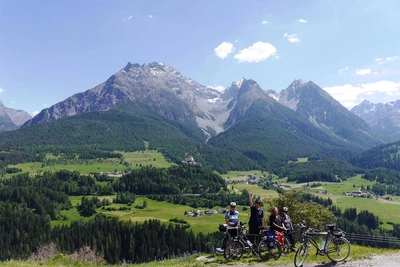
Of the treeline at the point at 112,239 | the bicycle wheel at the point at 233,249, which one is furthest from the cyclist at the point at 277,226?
the treeline at the point at 112,239

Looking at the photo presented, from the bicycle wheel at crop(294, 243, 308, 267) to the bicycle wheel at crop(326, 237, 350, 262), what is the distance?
1732 mm

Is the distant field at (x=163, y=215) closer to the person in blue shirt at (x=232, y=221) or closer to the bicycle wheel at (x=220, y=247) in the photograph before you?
the bicycle wheel at (x=220, y=247)

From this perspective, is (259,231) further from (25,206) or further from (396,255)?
(25,206)

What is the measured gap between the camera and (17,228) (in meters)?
131

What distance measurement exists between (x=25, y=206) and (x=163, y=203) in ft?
257

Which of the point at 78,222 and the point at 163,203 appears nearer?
the point at 78,222

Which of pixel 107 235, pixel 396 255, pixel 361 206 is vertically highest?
pixel 396 255

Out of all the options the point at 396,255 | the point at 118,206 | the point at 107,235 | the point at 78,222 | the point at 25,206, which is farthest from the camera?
the point at 118,206

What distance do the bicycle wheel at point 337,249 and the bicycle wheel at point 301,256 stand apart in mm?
1732

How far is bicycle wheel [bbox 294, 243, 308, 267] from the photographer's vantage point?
68.4 feet

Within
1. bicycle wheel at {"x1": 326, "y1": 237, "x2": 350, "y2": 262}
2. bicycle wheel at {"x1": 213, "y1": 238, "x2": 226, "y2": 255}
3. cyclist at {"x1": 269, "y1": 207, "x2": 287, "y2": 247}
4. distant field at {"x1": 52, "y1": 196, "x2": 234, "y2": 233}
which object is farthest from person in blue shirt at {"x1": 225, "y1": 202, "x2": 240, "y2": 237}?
distant field at {"x1": 52, "y1": 196, "x2": 234, "y2": 233}

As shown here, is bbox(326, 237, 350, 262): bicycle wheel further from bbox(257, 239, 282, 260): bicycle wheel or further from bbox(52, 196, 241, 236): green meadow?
bbox(52, 196, 241, 236): green meadow

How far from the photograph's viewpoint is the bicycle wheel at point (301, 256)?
821 inches

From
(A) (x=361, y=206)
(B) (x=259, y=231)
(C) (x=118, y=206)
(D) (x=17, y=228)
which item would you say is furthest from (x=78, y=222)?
(A) (x=361, y=206)
